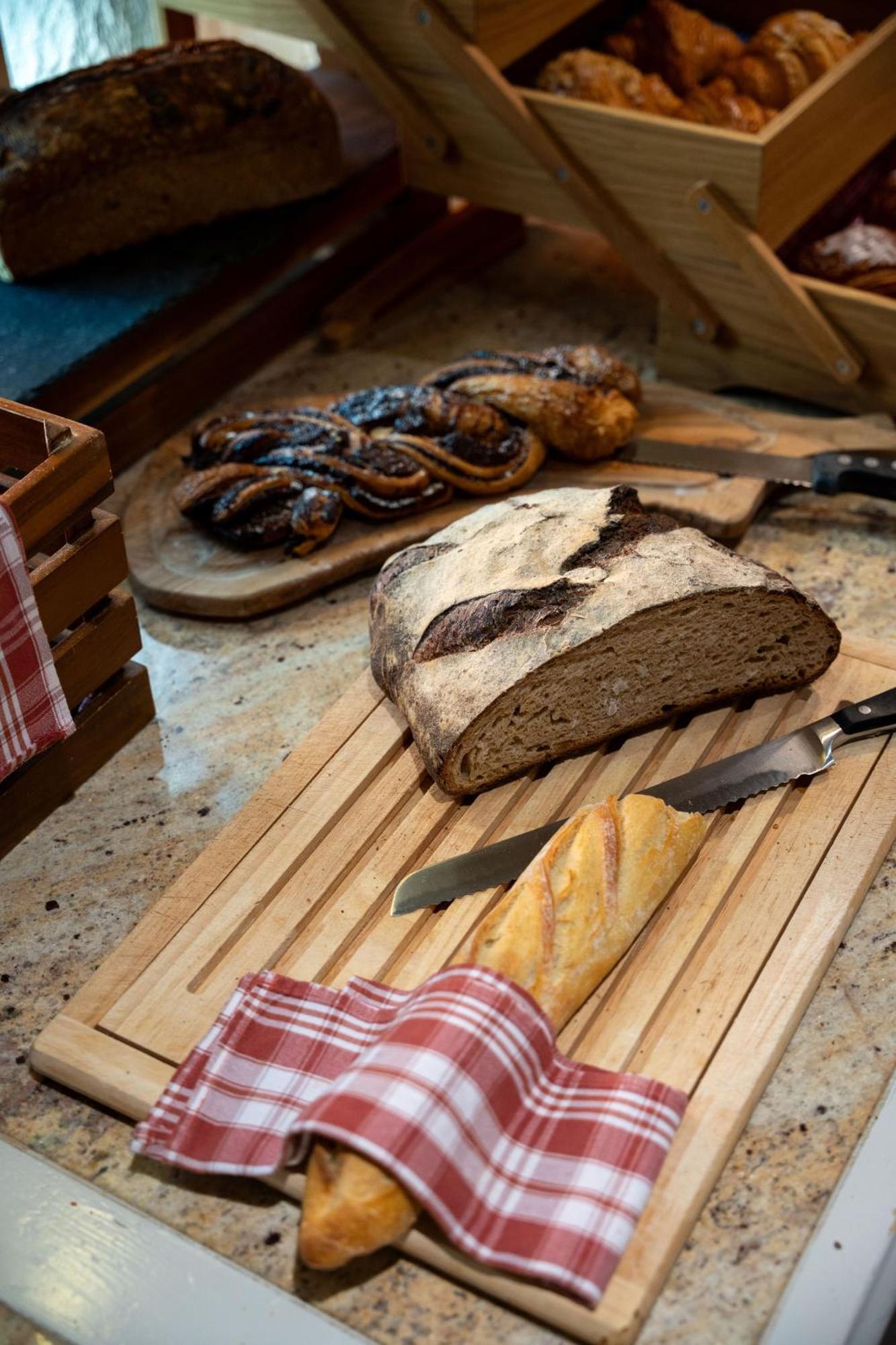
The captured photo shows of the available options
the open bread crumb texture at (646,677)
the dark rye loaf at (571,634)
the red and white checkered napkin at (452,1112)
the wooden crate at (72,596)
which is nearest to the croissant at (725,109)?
the dark rye loaf at (571,634)

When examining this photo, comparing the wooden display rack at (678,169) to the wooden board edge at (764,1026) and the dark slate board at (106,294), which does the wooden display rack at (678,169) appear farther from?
the wooden board edge at (764,1026)

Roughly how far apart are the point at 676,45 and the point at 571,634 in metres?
1.21

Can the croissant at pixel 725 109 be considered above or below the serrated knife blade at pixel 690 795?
above

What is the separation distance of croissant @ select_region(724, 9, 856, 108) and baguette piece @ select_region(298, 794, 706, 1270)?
4.21ft

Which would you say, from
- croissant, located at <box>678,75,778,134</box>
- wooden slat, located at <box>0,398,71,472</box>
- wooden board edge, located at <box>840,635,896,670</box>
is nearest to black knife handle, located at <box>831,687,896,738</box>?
wooden board edge, located at <box>840,635,896,670</box>

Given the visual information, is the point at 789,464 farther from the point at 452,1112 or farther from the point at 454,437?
the point at 452,1112

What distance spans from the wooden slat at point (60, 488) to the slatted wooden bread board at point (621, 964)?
35cm

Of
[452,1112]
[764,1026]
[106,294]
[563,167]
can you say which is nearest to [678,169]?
[563,167]

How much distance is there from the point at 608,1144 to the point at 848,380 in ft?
4.08

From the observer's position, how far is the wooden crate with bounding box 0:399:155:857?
1388mm

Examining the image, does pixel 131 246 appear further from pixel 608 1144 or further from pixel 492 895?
pixel 608 1144

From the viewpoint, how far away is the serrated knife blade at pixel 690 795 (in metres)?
1.34

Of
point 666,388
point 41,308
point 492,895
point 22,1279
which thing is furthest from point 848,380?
point 22,1279

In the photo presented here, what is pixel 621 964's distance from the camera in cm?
128
